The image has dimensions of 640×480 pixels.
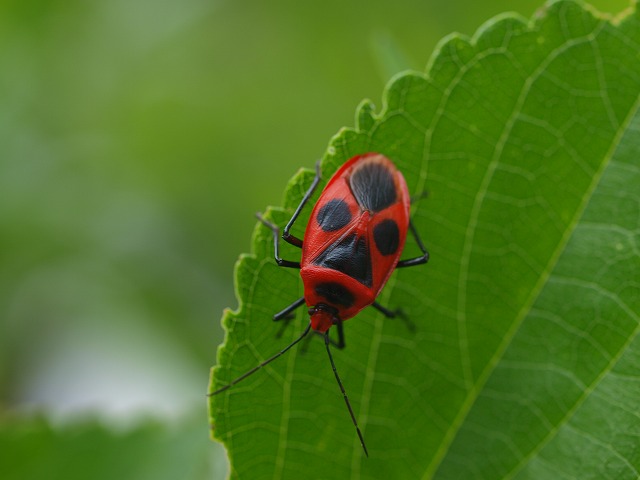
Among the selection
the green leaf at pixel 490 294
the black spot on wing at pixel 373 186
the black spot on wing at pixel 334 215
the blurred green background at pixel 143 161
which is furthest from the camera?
the blurred green background at pixel 143 161

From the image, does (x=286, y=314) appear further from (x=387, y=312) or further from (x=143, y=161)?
(x=143, y=161)

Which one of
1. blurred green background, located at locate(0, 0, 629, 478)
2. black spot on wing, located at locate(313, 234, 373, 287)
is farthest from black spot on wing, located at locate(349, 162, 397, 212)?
blurred green background, located at locate(0, 0, 629, 478)

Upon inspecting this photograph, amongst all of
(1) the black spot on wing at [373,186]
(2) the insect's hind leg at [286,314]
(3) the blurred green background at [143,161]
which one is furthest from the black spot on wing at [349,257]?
(3) the blurred green background at [143,161]

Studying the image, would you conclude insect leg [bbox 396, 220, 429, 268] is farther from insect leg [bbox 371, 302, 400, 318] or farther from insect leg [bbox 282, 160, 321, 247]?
insect leg [bbox 282, 160, 321, 247]

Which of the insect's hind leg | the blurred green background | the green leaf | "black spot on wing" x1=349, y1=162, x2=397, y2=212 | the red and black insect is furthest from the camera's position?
the blurred green background

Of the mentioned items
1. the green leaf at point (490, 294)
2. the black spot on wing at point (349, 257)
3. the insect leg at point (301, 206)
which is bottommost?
the green leaf at point (490, 294)

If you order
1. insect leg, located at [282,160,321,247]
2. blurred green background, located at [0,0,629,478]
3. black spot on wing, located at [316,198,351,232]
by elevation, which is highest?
blurred green background, located at [0,0,629,478]

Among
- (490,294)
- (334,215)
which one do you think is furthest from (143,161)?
(490,294)

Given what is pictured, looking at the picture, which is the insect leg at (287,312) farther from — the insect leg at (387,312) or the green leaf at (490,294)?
the insect leg at (387,312)
